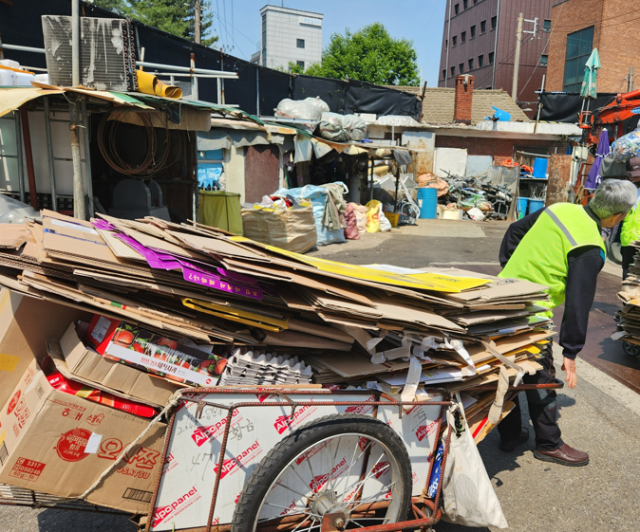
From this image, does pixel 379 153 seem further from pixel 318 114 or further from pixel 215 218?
pixel 215 218

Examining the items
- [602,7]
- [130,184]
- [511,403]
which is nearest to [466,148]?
[602,7]

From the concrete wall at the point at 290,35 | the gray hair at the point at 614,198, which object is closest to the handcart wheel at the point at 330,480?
the gray hair at the point at 614,198

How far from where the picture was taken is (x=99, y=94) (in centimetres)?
597

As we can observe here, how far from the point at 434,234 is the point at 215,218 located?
23.4 feet

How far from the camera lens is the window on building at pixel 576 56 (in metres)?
30.0

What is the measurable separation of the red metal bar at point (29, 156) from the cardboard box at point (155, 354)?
6.19m

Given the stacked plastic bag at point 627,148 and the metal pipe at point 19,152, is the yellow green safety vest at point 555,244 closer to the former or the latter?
the stacked plastic bag at point 627,148

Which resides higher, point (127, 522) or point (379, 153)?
point (379, 153)

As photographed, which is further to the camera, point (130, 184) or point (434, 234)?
point (434, 234)

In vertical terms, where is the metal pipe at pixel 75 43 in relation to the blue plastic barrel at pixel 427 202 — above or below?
above

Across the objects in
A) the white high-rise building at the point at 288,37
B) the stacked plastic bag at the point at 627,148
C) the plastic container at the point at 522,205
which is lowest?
the plastic container at the point at 522,205

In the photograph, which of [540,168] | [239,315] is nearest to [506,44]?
[540,168]

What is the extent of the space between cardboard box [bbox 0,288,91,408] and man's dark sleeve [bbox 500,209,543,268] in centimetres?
292

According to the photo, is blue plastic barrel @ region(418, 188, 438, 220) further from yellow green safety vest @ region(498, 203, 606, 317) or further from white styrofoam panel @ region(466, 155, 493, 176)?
yellow green safety vest @ region(498, 203, 606, 317)
